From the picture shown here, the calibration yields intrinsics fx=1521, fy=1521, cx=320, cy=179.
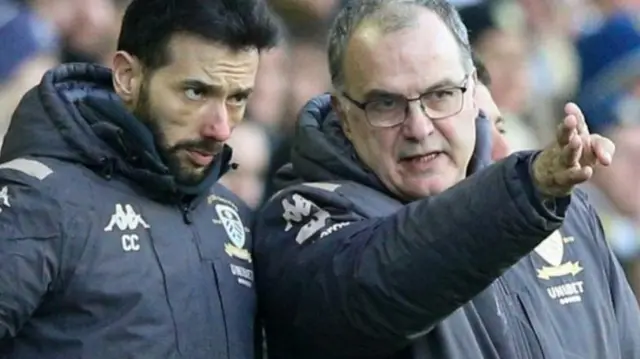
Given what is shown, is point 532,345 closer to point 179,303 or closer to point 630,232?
point 179,303

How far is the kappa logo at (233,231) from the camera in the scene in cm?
245

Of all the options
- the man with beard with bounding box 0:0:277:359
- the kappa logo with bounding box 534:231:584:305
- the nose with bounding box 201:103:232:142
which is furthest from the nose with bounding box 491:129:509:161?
the nose with bounding box 201:103:232:142

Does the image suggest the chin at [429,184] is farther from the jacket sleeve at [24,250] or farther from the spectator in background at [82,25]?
the spectator in background at [82,25]

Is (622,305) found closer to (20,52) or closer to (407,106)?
(407,106)

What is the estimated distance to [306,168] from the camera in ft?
8.46

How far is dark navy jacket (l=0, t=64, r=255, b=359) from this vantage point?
7.11 feet

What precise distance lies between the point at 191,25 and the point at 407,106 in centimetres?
37

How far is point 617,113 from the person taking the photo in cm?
462

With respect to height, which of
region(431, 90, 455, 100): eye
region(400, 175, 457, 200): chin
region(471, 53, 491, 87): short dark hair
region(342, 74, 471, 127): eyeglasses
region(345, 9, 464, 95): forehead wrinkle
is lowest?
region(400, 175, 457, 200): chin

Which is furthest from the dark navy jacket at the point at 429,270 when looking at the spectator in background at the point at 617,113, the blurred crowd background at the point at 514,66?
the spectator in background at the point at 617,113

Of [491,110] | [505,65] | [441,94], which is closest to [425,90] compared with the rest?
[441,94]

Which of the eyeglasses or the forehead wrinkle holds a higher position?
the forehead wrinkle

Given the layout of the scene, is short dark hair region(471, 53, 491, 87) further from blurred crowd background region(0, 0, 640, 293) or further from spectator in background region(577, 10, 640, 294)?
spectator in background region(577, 10, 640, 294)

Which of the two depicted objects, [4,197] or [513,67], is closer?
[4,197]
